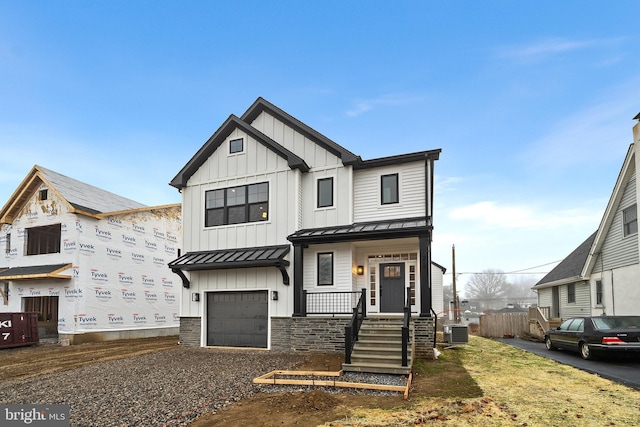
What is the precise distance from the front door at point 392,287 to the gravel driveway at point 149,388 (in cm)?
388

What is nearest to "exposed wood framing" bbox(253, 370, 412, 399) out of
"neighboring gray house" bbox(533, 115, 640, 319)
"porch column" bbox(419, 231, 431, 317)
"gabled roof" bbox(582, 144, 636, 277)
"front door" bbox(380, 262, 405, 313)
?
"porch column" bbox(419, 231, 431, 317)

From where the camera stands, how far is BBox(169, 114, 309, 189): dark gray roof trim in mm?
15241

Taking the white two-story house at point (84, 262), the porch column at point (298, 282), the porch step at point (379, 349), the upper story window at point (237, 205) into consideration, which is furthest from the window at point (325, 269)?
the white two-story house at point (84, 262)

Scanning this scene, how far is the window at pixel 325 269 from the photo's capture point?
47.7ft

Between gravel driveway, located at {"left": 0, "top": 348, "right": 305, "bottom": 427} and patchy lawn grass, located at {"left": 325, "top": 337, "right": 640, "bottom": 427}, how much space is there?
3.08 m

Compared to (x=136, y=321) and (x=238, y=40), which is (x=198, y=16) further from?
(x=136, y=321)

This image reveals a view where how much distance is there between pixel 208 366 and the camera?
11.7m

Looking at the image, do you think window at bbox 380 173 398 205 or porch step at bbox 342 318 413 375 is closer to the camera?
porch step at bbox 342 318 413 375

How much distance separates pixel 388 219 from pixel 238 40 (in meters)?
14.3

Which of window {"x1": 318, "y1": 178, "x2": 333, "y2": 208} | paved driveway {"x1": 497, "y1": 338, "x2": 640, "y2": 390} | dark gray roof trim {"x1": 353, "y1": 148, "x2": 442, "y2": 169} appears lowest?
paved driveway {"x1": 497, "y1": 338, "x2": 640, "y2": 390}

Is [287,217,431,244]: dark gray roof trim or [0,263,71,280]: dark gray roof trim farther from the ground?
[287,217,431,244]: dark gray roof trim

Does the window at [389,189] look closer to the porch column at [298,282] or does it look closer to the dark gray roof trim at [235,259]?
the porch column at [298,282]

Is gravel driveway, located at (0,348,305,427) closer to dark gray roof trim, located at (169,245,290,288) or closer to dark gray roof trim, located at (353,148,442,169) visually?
dark gray roof trim, located at (169,245,290,288)

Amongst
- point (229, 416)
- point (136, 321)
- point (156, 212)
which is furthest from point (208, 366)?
point (156, 212)
